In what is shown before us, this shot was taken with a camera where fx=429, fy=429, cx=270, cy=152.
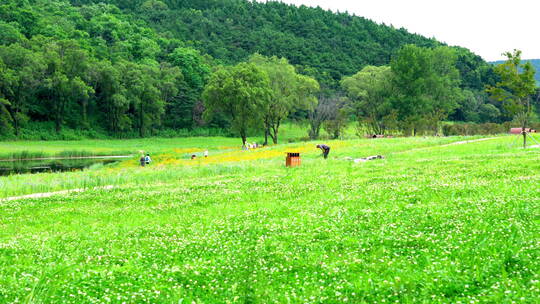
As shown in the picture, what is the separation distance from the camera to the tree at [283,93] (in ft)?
293

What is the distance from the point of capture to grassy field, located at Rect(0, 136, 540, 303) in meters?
7.95

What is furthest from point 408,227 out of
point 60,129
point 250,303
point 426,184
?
point 60,129

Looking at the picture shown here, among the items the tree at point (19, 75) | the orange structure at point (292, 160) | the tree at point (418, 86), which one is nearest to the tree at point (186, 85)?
the tree at point (19, 75)

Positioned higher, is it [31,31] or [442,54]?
[31,31]

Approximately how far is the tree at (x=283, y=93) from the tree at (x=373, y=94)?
574 inches

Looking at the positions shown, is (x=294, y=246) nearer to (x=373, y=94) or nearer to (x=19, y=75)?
(x=19, y=75)

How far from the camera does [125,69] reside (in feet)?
365

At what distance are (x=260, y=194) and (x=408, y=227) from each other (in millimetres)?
9393

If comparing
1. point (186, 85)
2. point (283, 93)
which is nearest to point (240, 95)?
point (283, 93)

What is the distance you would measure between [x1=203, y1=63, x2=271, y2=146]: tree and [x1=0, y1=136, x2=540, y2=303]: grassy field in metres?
59.6

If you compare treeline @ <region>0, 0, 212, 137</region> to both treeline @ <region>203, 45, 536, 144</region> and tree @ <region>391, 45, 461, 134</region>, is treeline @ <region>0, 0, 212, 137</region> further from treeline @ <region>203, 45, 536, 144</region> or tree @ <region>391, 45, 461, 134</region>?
tree @ <region>391, 45, 461, 134</region>

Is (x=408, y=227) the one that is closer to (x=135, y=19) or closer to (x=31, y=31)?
(x=31, y=31)

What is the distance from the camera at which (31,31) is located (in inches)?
5015

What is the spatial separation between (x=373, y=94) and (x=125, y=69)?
6473 cm
